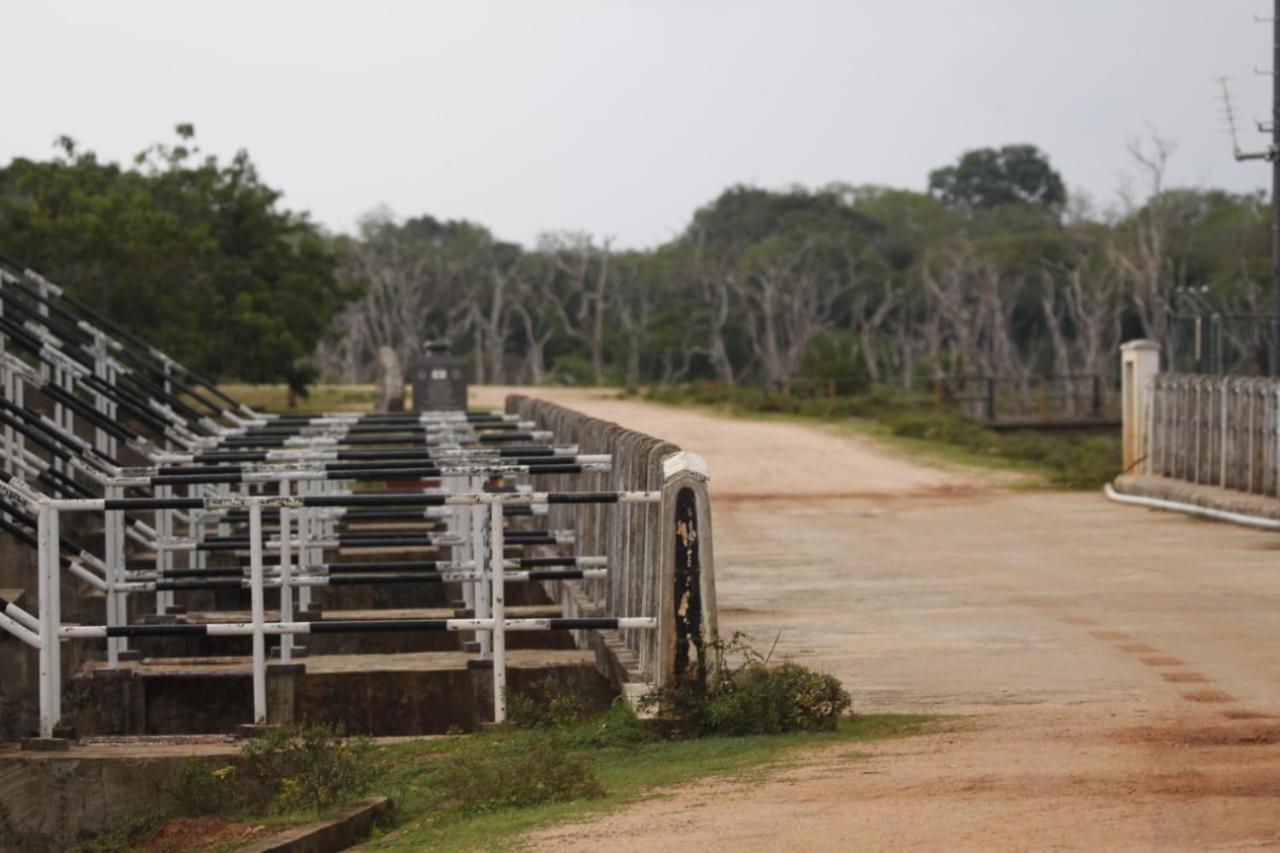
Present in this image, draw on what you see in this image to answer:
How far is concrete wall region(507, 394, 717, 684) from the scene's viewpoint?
9.29m

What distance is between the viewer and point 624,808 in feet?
24.7

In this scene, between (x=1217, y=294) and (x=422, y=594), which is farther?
(x=1217, y=294)

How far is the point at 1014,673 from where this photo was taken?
1103 cm

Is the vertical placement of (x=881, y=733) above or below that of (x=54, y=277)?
below

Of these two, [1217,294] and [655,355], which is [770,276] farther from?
[1217,294]

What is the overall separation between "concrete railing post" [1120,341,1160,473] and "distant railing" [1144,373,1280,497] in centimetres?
14

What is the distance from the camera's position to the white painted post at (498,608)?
31.3ft

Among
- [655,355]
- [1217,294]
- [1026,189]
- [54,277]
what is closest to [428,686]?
[54,277]

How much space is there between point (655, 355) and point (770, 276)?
515cm

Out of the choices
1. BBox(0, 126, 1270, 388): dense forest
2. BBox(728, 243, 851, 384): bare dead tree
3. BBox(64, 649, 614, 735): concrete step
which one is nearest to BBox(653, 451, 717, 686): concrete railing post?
BBox(64, 649, 614, 735): concrete step

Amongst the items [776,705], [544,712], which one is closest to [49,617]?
[544,712]

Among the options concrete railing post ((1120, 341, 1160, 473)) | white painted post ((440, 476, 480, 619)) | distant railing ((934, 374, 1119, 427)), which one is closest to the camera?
white painted post ((440, 476, 480, 619))

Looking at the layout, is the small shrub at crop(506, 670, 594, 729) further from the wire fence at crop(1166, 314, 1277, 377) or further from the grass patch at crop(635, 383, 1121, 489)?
the grass patch at crop(635, 383, 1121, 489)

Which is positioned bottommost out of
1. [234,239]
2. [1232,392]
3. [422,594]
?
[422,594]
